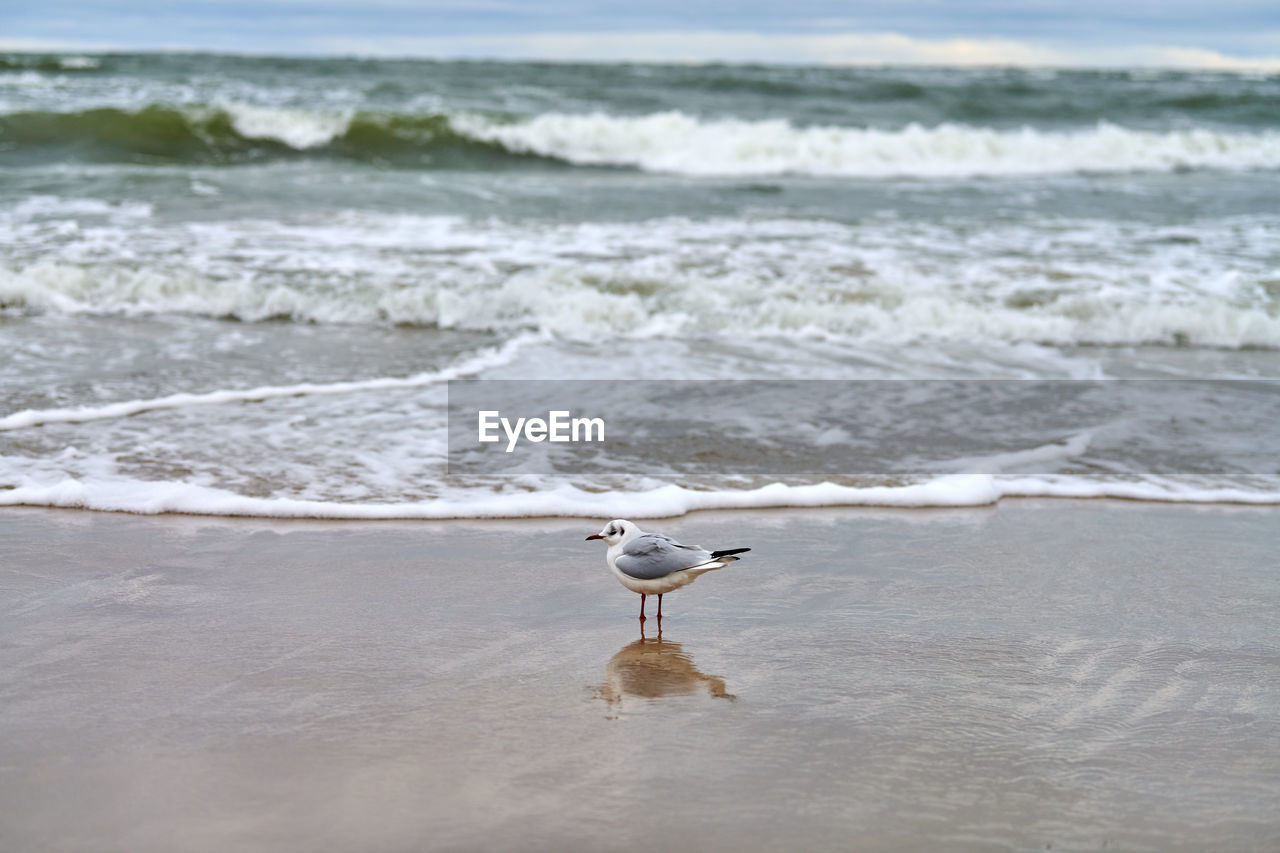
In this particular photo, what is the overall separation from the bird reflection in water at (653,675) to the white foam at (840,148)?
1525cm

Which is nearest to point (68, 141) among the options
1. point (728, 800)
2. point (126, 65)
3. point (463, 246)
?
point (463, 246)

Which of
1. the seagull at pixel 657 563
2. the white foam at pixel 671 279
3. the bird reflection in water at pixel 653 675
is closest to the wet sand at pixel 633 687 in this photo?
the bird reflection in water at pixel 653 675

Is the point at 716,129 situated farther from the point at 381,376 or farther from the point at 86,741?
the point at 86,741

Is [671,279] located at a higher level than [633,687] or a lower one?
higher

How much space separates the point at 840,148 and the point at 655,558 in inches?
659

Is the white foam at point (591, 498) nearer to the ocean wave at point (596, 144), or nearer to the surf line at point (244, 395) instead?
the surf line at point (244, 395)

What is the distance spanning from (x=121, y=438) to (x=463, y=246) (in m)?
5.66

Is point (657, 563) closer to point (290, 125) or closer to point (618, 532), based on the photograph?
point (618, 532)

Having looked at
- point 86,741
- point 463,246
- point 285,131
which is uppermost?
point 285,131

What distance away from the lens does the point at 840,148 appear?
1939 centimetres

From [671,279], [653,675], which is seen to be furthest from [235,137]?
[653,675]

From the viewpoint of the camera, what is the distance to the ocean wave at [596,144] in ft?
60.0

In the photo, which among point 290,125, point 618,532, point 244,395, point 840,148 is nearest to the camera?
point 618,532

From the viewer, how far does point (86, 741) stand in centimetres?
319
